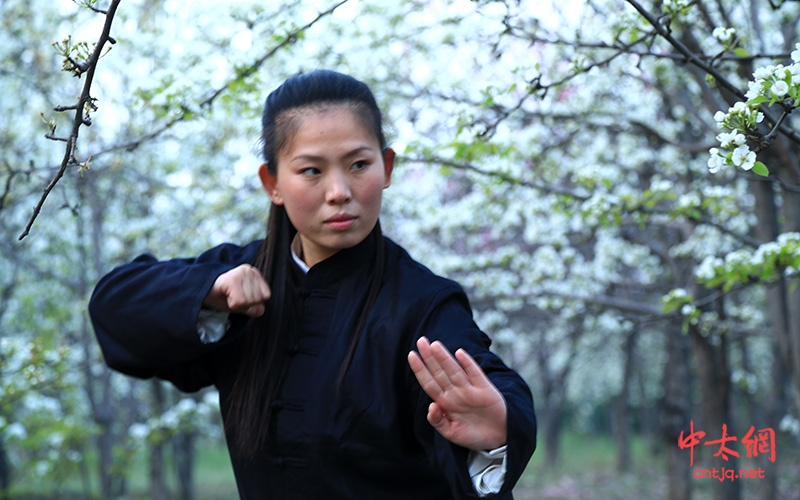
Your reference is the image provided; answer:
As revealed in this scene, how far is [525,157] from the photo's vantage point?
5562 millimetres

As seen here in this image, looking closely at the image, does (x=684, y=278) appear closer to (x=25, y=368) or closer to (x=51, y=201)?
(x=25, y=368)

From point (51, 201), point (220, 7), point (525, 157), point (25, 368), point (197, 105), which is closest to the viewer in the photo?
point (197, 105)

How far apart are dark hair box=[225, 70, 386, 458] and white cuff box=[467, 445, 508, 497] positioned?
0.38 meters

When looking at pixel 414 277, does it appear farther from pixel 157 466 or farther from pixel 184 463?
pixel 184 463

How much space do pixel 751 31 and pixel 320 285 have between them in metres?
3.19

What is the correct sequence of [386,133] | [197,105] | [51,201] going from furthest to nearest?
[51,201], [197,105], [386,133]

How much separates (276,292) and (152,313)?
0.28m

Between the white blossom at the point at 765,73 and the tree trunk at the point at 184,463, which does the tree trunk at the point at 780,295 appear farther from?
the tree trunk at the point at 184,463

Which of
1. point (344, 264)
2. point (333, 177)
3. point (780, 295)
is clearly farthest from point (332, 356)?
point (780, 295)

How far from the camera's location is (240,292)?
1.64 meters

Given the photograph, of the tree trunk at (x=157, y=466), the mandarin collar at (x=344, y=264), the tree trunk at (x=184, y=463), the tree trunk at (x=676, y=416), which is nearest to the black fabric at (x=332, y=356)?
the mandarin collar at (x=344, y=264)

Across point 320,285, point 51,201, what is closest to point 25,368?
point 320,285

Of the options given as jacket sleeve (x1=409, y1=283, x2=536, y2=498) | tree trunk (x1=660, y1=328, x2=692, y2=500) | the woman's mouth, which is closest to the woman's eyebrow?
the woman's mouth

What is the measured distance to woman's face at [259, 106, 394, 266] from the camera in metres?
1.67
